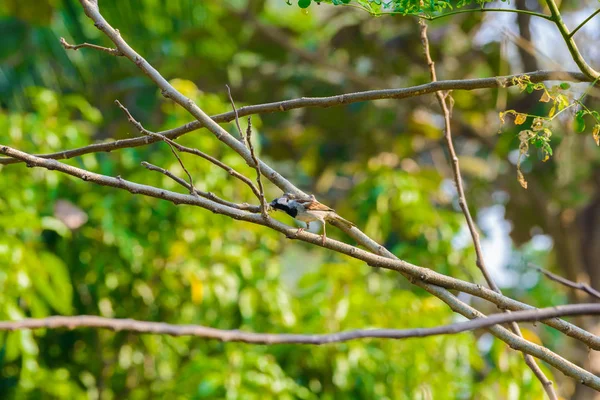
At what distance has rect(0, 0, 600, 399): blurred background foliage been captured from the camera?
3.64 meters

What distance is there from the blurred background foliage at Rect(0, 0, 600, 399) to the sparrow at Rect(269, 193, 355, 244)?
24.9 inches

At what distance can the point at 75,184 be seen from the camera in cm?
398

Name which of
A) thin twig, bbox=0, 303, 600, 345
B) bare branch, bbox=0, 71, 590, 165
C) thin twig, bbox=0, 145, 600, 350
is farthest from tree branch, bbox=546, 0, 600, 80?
thin twig, bbox=0, 303, 600, 345

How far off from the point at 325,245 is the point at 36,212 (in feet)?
7.92

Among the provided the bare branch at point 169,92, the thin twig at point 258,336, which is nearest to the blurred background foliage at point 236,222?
the bare branch at point 169,92

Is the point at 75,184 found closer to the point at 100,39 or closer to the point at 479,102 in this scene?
the point at 100,39

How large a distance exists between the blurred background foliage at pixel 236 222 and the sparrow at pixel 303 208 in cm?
63

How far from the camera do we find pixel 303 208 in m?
2.23

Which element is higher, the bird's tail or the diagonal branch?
the bird's tail

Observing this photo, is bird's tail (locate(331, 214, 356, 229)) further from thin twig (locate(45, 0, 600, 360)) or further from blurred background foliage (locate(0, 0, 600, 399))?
blurred background foliage (locate(0, 0, 600, 399))

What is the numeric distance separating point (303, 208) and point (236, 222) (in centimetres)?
193

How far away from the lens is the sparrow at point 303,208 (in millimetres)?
2096

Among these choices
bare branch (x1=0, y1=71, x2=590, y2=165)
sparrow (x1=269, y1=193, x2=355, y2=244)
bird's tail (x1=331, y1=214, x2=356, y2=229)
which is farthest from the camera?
sparrow (x1=269, y1=193, x2=355, y2=244)

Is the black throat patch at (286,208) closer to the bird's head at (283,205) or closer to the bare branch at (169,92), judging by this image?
the bird's head at (283,205)
